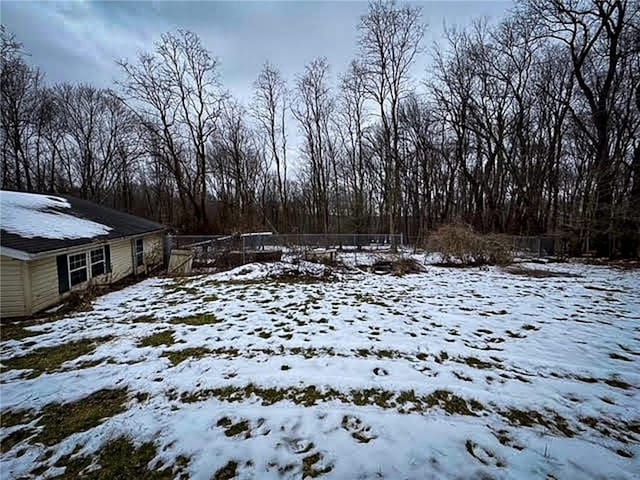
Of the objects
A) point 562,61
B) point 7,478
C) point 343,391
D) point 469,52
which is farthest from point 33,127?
point 562,61

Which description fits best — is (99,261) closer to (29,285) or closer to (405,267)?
(29,285)

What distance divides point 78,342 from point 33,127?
24.6 meters

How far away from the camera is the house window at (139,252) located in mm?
11945

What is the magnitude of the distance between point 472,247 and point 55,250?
13.9m

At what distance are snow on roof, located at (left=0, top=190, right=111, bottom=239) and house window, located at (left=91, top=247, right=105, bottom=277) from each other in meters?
0.61

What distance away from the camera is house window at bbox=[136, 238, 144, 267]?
11.9 m

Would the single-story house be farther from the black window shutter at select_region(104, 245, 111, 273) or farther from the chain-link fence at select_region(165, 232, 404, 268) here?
the chain-link fence at select_region(165, 232, 404, 268)

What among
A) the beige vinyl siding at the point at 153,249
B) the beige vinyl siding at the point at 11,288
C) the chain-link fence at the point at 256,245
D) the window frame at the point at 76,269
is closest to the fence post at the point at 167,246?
the chain-link fence at the point at 256,245

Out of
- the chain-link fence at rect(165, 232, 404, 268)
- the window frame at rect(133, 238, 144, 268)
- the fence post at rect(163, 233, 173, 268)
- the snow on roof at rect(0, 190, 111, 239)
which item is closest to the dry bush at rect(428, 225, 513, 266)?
the chain-link fence at rect(165, 232, 404, 268)

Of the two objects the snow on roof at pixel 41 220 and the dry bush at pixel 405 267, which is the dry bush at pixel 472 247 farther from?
the snow on roof at pixel 41 220

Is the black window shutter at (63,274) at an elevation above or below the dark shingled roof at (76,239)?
below

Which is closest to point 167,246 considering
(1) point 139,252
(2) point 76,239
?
(1) point 139,252

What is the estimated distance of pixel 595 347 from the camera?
13.2ft

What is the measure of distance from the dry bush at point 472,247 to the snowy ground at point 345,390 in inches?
203
